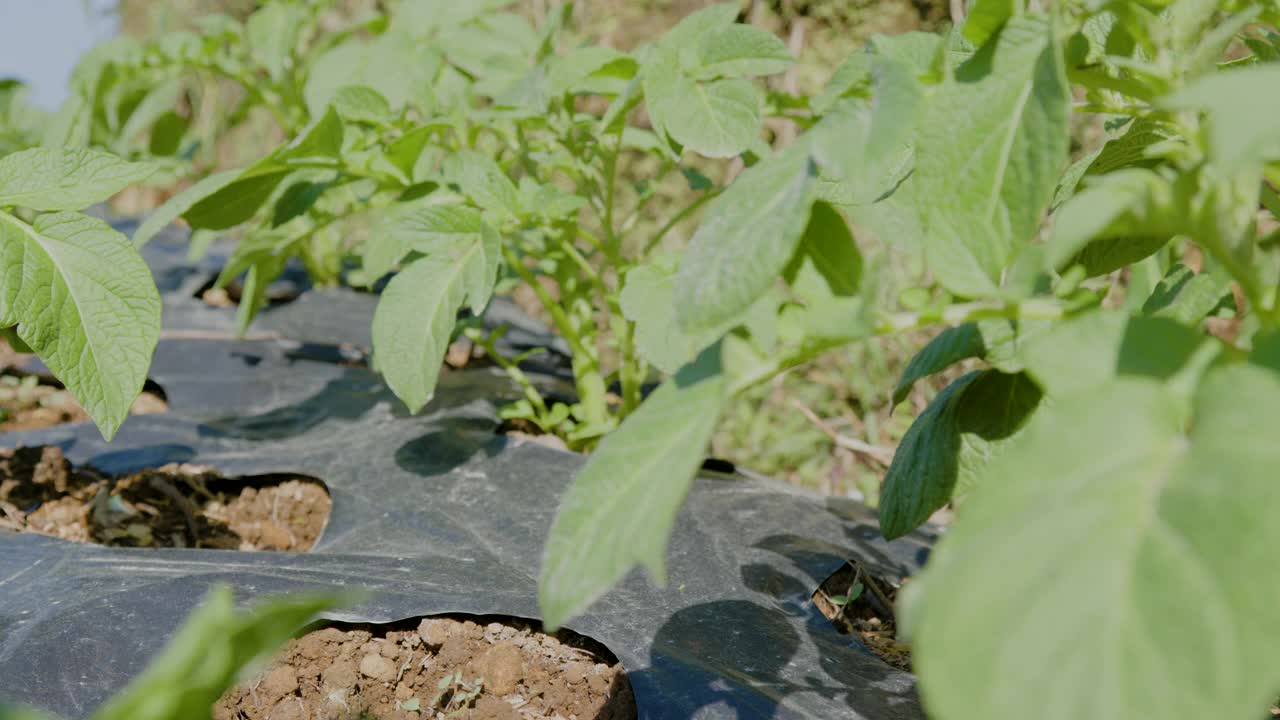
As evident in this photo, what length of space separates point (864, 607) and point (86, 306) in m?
1.13

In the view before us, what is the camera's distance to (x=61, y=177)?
3.60 ft

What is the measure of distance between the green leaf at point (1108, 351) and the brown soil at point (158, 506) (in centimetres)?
145

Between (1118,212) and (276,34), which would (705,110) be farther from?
(276,34)

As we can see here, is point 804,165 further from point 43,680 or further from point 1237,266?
point 43,680

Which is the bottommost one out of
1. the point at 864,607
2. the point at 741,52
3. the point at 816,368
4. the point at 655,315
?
the point at 816,368

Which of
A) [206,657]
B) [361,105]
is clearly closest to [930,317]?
[206,657]

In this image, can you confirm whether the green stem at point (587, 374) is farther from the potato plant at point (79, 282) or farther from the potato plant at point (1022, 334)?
the potato plant at point (79, 282)

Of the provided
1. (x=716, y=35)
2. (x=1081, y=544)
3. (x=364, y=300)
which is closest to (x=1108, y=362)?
(x=1081, y=544)

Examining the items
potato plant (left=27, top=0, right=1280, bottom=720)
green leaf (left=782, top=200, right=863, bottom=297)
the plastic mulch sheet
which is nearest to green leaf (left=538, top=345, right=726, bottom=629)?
potato plant (left=27, top=0, right=1280, bottom=720)

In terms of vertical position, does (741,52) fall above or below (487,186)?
above

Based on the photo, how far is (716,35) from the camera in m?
1.29

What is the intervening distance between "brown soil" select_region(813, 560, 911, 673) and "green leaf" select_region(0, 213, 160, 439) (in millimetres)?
951

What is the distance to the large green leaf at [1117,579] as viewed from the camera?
1.40ft

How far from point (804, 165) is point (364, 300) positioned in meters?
2.67
